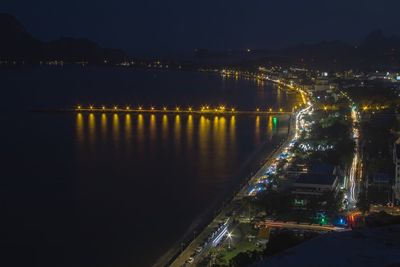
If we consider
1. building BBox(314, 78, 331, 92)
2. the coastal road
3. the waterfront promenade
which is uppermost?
building BBox(314, 78, 331, 92)

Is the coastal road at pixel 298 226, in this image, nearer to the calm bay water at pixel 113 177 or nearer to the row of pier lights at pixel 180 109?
the calm bay water at pixel 113 177

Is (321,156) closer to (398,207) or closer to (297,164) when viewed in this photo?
(297,164)

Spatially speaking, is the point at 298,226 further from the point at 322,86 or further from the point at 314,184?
the point at 322,86

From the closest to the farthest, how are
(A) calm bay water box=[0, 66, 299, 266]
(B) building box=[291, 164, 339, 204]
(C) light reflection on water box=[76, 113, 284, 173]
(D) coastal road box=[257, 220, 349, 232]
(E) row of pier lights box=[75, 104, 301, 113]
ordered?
(D) coastal road box=[257, 220, 349, 232] → (A) calm bay water box=[0, 66, 299, 266] → (B) building box=[291, 164, 339, 204] → (C) light reflection on water box=[76, 113, 284, 173] → (E) row of pier lights box=[75, 104, 301, 113]

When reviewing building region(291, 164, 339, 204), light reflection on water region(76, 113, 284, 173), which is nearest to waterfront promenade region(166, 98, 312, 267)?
building region(291, 164, 339, 204)

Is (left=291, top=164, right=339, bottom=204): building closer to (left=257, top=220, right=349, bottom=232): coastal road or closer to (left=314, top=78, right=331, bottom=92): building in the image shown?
(left=257, top=220, right=349, bottom=232): coastal road

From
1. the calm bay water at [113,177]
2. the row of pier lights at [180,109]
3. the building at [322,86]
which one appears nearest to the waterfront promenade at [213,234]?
the calm bay water at [113,177]

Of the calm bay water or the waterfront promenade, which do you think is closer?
the waterfront promenade

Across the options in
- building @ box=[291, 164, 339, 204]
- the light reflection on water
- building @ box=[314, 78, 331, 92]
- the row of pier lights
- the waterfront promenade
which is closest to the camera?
the waterfront promenade
